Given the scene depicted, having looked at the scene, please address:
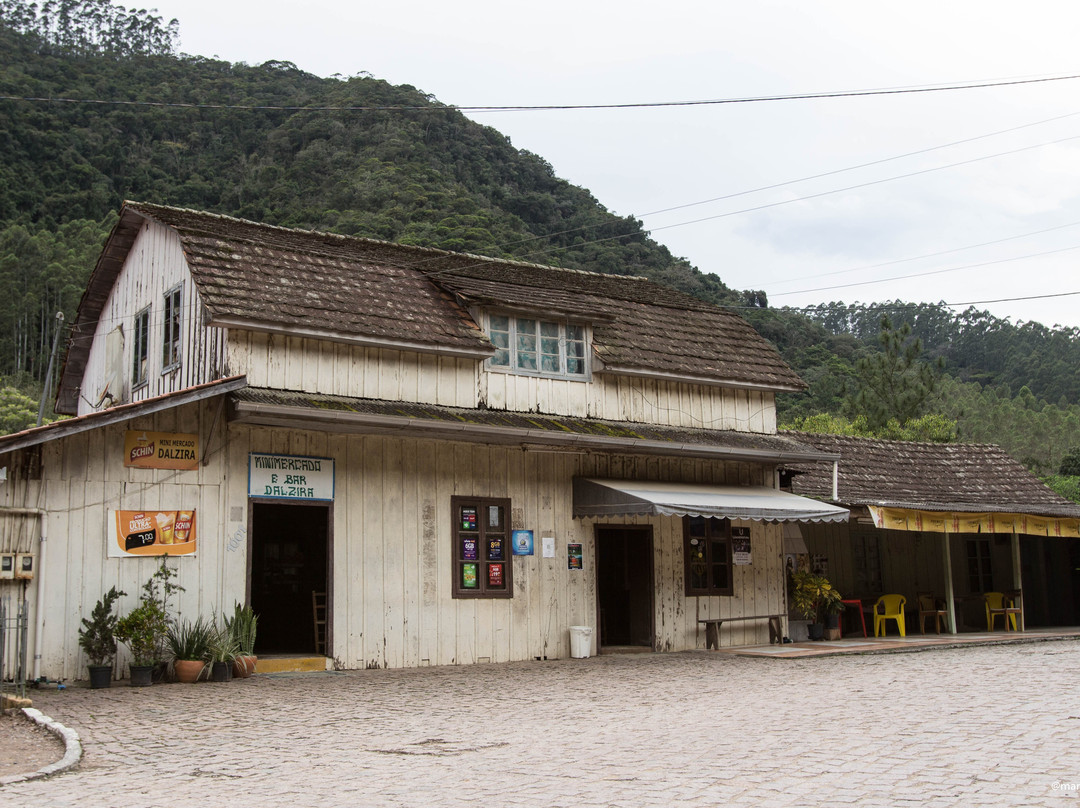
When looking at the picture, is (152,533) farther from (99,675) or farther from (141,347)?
(141,347)

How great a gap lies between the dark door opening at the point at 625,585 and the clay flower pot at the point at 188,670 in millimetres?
6536

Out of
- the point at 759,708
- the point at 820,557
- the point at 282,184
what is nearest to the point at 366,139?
the point at 282,184

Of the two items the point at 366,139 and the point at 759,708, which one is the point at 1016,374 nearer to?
the point at 366,139

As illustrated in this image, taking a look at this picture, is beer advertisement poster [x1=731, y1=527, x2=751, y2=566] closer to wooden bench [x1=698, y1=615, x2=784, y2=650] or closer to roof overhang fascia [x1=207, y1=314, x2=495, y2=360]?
wooden bench [x1=698, y1=615, x2=784, y2=650]

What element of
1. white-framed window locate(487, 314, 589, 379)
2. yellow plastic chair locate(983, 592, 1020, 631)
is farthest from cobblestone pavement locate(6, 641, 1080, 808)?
yellow plastic chair locate(983, 592, 1020, 631)

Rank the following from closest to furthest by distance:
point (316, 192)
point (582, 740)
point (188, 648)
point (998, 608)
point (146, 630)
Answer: point (582, 740) < point (146, 630) < point (188, 648) < point (998, 608) < point (316, 192)

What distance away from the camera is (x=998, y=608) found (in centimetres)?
2156

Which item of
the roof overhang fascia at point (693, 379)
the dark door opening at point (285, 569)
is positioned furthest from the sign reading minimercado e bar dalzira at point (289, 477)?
the roof overhang fascia at point (693, 379)

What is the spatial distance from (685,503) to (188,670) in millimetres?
6994

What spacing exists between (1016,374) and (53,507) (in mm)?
72172

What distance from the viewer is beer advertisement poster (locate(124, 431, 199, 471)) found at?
496 inches

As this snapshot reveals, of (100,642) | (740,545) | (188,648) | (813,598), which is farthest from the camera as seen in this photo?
(813,598)

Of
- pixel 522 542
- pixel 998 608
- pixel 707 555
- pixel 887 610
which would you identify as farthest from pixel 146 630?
pixel 998 608

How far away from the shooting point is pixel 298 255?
614 inches
